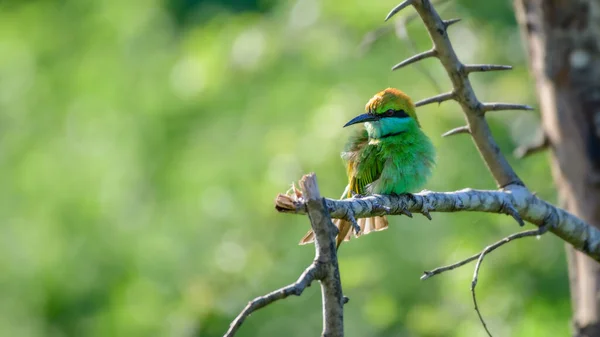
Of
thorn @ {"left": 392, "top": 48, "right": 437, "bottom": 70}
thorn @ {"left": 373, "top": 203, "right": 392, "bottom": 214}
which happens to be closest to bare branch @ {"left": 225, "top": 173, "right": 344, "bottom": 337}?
thorn @ {"left": 373, "top": 203, "right": 392, "bottom": 214}

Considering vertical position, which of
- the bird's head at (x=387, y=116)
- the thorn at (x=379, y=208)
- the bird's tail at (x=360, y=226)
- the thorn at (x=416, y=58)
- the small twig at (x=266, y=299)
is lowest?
the small twig at (x=266, y=299)

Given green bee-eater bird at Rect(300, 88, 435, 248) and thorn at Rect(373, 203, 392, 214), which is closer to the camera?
thorn at Rect(373, 203, 392, 214)

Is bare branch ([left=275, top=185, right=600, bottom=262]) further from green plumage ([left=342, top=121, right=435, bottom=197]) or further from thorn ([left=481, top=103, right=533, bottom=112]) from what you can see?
green plumage ([left=342, top=121, right=435, bottom=197])

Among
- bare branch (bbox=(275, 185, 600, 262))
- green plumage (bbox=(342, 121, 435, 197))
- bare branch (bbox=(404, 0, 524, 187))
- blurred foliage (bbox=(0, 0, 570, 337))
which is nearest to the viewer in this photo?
bare branch (bbox=(275, 185, 600, 262))

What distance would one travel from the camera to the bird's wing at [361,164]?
11.3ft

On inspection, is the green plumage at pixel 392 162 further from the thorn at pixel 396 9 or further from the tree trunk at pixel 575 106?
the thorn at pixel 396 9

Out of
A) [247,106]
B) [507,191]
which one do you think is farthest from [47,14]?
[507,191]

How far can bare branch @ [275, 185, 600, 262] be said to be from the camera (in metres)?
2.25

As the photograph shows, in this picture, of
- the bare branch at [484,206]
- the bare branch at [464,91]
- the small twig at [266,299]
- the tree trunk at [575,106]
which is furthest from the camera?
the tree trunk at [575,106]

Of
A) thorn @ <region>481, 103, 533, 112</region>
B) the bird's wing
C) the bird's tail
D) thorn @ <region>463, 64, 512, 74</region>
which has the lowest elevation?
the bird's tail

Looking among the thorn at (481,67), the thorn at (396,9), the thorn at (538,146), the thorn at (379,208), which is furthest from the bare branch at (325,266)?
the thorn at (538,146)

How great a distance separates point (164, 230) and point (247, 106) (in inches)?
47.3

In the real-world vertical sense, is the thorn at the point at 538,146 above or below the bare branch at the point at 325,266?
above

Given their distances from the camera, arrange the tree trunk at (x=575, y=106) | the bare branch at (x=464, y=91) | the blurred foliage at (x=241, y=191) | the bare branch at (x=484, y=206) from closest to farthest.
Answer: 1. the bare branch at (x=484, y=206)
2. the bare branch at (x=464, y=91)
3. the tree trunk at (x=575, y=106)
4. the blurred foliage at (x=241, y=191)
